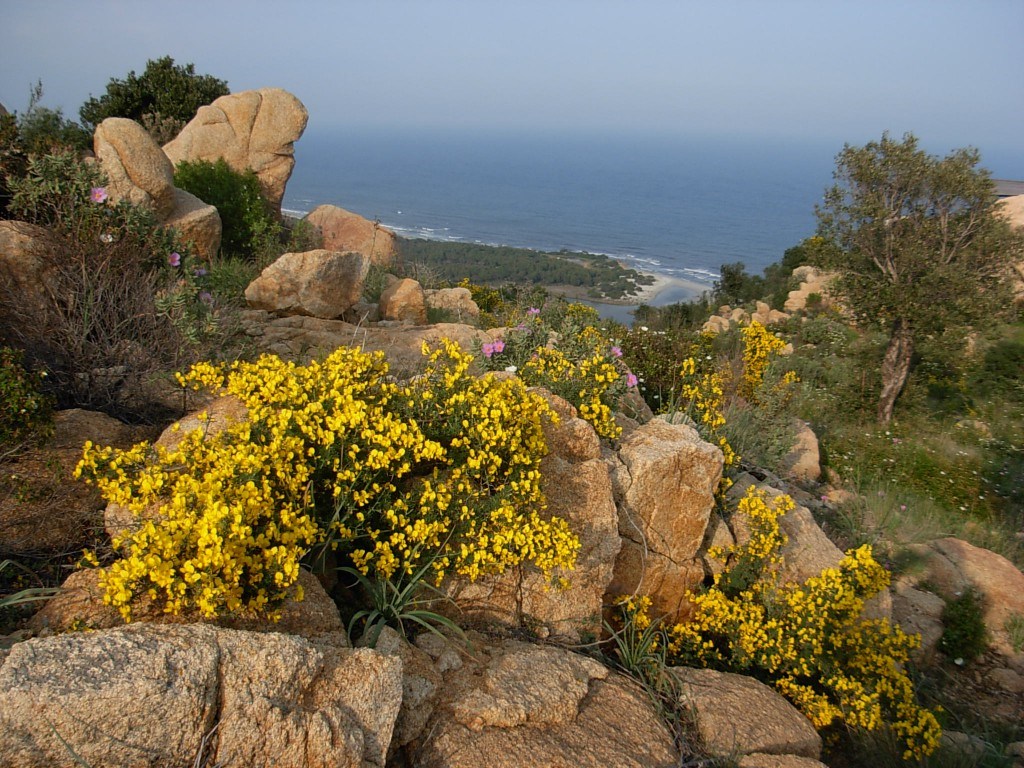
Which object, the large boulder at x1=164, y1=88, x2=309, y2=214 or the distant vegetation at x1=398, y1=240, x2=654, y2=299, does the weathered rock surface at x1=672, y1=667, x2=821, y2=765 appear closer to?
the large boulder at x1=164, y1=88, x2=309, y2=214

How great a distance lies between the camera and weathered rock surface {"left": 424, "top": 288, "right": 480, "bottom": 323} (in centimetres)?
1306

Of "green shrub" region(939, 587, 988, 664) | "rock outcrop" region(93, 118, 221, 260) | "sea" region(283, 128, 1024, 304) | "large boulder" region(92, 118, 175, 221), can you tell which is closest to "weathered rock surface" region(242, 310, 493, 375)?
"rock outcrop" region(93, 118, 221, 260)

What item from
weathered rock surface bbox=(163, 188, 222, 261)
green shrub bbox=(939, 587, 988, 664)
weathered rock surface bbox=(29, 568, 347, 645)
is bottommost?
green shrub bbox=(939, 587, 988, 664)

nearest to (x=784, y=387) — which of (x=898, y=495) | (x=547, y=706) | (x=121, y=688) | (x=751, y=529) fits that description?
(x=898, y=495)

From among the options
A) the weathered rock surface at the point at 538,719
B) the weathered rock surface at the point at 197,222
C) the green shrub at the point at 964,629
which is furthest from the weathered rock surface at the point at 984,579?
the weathered rock surface at the point at 197,222

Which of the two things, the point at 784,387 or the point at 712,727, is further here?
the point at 784,387

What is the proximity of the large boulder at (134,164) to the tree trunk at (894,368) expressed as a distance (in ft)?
45.5

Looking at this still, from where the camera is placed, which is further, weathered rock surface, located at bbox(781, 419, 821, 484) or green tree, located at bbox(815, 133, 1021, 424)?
green tree, located at bbox(815, 133, 1021, 424)

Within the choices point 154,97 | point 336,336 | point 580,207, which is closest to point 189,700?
point 336,336

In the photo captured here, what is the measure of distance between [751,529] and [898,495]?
5.67m

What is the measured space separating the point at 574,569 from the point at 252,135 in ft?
50.2

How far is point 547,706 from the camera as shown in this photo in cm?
312

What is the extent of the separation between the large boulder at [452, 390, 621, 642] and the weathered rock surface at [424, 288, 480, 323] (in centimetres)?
817

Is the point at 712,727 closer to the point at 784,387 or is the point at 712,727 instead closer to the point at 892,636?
the point at 892,636
